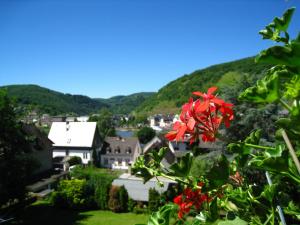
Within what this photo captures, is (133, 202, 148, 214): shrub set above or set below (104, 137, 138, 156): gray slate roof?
below

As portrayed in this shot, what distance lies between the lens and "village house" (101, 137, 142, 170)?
1651 inches

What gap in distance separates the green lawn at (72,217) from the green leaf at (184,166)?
1987 cm

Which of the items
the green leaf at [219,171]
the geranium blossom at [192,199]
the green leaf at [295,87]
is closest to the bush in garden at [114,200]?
the geranium blossom at [192,199]

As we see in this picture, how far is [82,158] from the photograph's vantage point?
4219cm

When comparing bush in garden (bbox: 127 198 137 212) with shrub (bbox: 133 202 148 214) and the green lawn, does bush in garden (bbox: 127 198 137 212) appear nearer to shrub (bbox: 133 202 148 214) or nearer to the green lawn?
shrub (bbox: 133 202 148 214)

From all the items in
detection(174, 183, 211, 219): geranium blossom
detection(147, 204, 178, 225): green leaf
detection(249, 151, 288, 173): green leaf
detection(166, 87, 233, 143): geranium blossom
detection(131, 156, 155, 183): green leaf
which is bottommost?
detection(174, 183, 211, 219): geranium blossom

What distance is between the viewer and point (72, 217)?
22547mm

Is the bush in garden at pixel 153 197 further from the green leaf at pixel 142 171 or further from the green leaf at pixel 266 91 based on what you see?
the green leaf at pixel 266 91

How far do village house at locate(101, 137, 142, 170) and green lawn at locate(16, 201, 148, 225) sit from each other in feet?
57.9

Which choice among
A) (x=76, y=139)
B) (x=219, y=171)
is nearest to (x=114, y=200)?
(x=76, y=139)

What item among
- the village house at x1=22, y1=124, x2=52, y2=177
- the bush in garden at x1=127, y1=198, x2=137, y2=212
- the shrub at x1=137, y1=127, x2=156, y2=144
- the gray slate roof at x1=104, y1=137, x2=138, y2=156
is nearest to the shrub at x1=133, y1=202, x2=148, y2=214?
the bush in garden at x1=127, y1=198, x2=137, y2=212

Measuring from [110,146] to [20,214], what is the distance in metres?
21.1

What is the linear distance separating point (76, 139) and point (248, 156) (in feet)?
143

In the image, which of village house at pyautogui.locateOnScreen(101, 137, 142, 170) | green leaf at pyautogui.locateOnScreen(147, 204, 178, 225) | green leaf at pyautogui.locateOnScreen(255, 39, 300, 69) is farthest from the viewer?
village house at pyautogui.locateOnScreen(101, 137, 142, 170)
